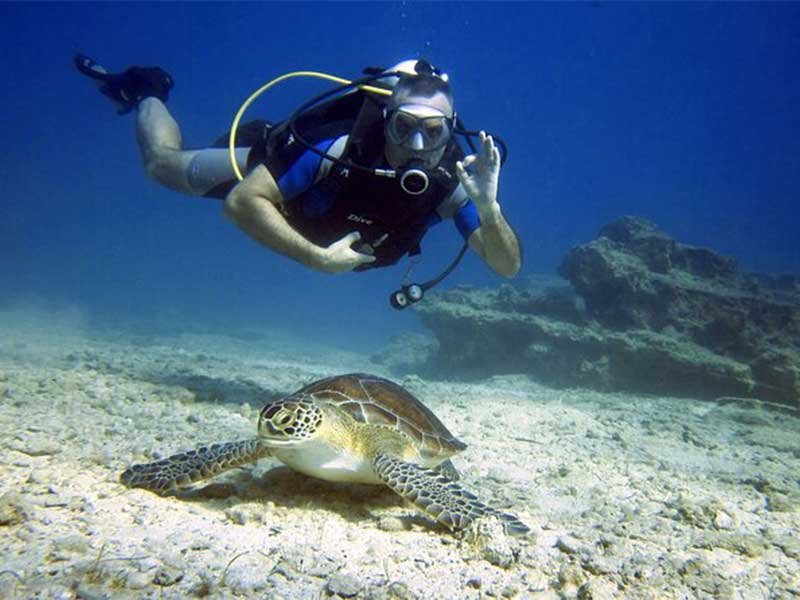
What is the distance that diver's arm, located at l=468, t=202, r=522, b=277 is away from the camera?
4.41 meters

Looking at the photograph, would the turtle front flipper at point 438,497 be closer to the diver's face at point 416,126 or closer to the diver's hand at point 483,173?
the diver's hand at point 483,173

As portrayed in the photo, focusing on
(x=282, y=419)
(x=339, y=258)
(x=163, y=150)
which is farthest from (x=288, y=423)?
(x=163, y=150)

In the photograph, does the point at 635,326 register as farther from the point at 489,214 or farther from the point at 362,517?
the point at 362,517

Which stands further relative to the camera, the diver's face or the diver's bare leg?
the diver's bare leg

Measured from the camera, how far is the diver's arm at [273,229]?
4.07 m

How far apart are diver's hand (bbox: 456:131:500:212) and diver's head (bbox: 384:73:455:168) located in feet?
1.64

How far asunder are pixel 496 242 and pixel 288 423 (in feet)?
9.85

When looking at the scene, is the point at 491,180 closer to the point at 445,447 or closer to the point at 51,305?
the point at 445,447

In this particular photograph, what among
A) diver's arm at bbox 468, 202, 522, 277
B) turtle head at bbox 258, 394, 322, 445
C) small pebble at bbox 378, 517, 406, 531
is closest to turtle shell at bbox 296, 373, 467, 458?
turtle head at bbox 258, 394, 322, 445

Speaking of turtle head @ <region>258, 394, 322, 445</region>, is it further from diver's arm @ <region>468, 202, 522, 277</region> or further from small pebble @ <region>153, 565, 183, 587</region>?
diver's arm @ <region>468, 202, 522, 277</region>

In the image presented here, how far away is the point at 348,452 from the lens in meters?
2.86

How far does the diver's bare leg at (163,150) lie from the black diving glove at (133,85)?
23.6 inches

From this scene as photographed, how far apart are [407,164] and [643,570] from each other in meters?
3.62

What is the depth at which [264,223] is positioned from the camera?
4148 millimetres
